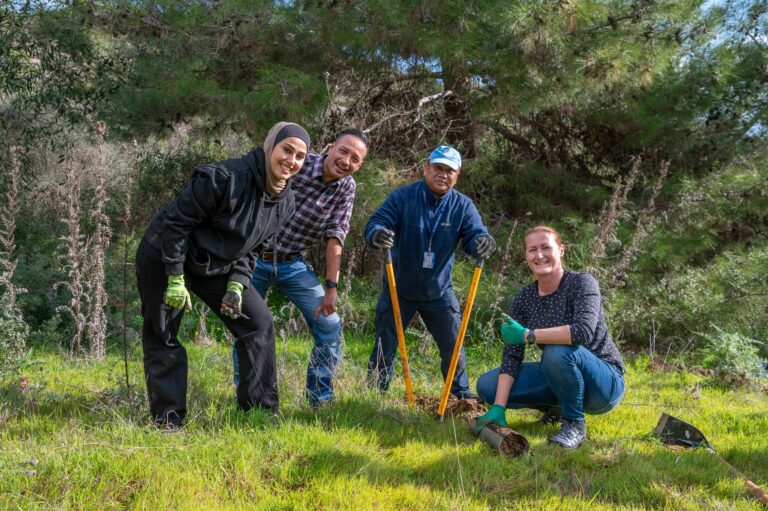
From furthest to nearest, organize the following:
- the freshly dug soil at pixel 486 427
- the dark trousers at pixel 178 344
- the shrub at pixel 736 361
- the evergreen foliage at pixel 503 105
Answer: the evergreen foliage at pixel 503 105
the shrub at pixel 736 361
the freshly dug soil at pixel 486 427
the dark trousers at pixel 178 344

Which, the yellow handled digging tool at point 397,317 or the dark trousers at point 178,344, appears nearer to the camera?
the dark trousers at point 178,344

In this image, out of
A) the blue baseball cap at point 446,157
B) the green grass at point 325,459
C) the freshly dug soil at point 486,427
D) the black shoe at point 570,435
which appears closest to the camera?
the green grass at point 325,459

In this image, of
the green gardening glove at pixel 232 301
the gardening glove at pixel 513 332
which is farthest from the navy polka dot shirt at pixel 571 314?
the green gardening glove at pixel 232 301

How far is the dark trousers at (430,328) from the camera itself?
4223mm

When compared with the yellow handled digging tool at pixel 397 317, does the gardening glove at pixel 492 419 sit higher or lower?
lower

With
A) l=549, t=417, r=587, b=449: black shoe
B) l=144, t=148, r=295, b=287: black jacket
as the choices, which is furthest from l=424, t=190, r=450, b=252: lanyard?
l=549, t=417, r=587, b=449: black shoe

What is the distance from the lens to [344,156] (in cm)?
381

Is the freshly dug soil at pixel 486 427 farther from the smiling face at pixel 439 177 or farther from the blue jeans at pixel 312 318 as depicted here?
the smiling face at pixel 439 177

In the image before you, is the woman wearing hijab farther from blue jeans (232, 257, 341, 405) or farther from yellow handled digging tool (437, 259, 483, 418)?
yellow handled digging tool (437, 259, 483, 418)

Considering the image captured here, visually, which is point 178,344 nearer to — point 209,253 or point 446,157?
point 209,253

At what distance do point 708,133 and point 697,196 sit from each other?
1104 mm

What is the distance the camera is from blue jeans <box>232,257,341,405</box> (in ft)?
12.8

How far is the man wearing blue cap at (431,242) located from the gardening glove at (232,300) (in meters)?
1.12

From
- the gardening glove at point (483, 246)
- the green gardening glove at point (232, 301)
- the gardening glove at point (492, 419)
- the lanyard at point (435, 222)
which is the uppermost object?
the lanyard at point (435, 222)
